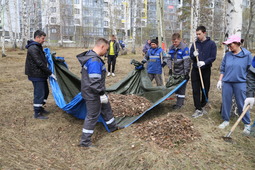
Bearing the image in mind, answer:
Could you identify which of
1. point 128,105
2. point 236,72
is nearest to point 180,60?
point 236,72

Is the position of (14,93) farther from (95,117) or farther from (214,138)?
(214,138)

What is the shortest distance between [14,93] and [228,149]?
5.42 metres

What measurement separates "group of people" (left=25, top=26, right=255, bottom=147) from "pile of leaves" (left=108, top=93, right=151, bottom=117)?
1.78ft

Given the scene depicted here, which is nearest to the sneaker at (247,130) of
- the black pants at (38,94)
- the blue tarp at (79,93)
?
the blue tarp at (79,93)

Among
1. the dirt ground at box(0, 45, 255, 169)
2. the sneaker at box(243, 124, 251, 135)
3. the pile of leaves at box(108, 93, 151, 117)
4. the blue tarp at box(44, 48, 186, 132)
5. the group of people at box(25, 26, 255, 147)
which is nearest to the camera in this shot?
the dirt ground at box(0, 45, 255, 169)

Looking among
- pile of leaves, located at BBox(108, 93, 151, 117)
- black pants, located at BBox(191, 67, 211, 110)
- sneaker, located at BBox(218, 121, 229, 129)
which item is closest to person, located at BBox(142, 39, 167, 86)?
pile of leaves, located at BBox(108, 93, 151, 117)

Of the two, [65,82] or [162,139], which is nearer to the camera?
[162,139]

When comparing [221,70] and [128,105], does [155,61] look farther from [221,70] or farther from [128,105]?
[221,70]

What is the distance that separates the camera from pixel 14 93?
6008mm

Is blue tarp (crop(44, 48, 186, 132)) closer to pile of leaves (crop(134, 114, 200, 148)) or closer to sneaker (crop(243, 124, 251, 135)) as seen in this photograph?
pile of leaves (crop(134, 114, 200, 148))

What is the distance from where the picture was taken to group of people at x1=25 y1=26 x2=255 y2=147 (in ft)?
10.1

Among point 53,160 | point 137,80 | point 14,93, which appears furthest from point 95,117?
point 14,93

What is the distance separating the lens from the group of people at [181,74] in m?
3.08

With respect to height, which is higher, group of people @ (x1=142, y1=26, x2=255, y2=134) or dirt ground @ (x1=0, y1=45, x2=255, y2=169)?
group of people @ (x1=142, y1=26, x2=255, y2=134)
